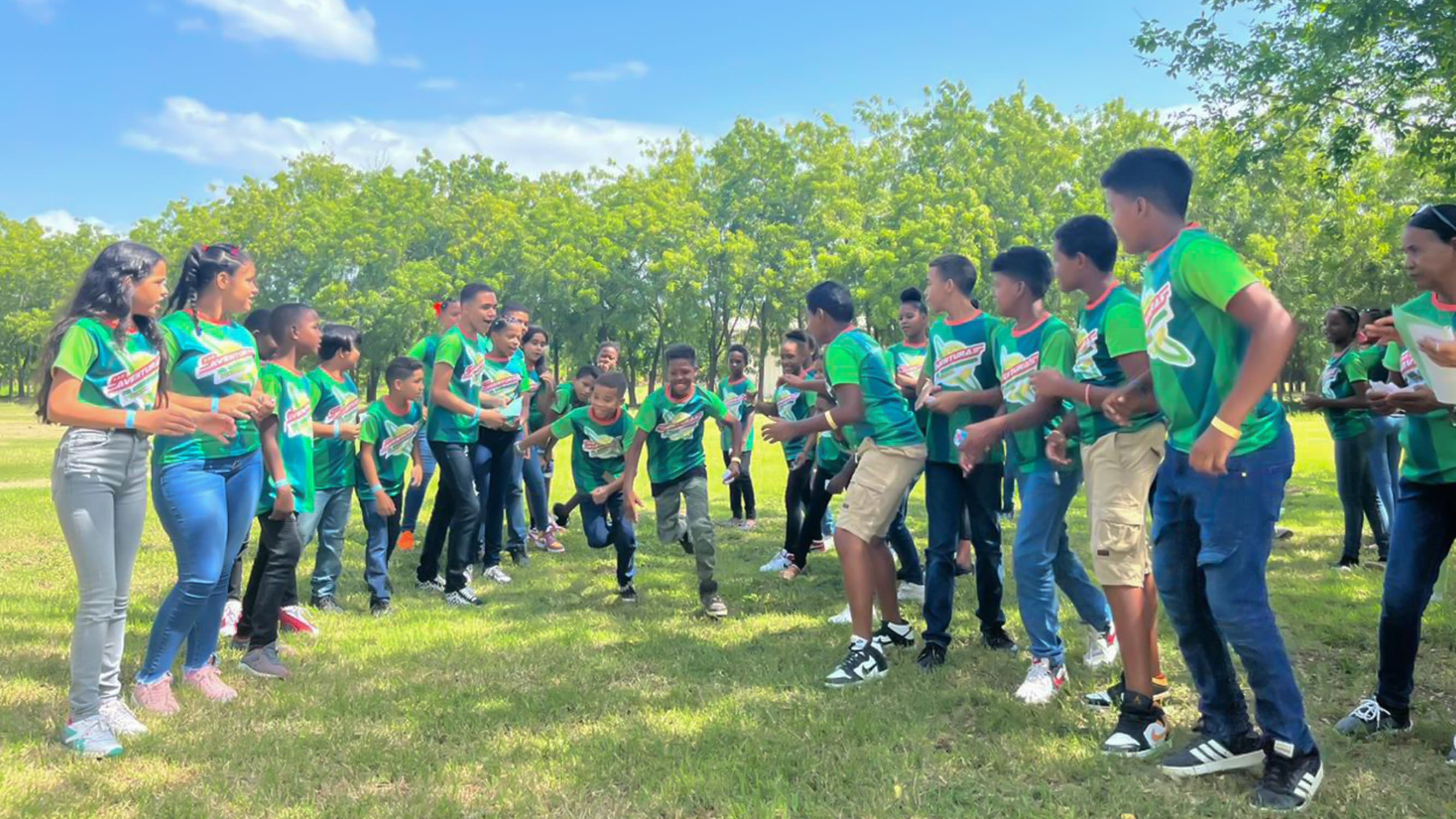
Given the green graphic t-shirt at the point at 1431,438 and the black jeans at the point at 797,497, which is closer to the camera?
the green graphic t-shirt at the point at 1431,438

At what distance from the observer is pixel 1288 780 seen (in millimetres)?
3225

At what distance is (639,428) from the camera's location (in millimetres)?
6395

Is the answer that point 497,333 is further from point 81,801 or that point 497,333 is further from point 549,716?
point 81,801

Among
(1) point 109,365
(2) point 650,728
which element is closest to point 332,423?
(1) point 109,365

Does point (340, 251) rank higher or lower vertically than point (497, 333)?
higher

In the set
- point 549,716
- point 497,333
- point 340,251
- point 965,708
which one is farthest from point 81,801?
point 340,251

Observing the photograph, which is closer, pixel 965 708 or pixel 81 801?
pixel 81 801

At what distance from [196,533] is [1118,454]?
4199 millimetres

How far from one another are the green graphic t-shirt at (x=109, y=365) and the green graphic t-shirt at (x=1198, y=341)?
421 cm

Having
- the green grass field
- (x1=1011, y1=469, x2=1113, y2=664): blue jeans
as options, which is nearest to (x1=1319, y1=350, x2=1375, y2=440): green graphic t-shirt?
the green grass field

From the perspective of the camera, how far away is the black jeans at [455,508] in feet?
22.3

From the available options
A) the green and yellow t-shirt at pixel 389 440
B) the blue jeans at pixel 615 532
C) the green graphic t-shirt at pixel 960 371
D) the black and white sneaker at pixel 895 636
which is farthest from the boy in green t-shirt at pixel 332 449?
the green graphic t-shirt at pixel 960 371

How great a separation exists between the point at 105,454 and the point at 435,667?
6.73ft

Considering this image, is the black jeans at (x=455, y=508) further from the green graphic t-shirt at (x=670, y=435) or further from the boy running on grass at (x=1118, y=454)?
the boy running on grass at (x=1118, y=454)
